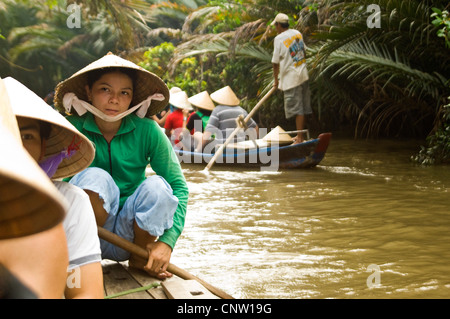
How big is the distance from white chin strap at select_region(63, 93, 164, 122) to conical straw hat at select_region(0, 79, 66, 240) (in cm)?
202

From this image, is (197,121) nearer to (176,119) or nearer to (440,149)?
(176,119)

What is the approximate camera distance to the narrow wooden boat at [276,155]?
6.85 m

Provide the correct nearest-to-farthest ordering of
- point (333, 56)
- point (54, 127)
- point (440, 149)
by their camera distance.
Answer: point (54, 127) < point (440, 149) < point (333, 56)

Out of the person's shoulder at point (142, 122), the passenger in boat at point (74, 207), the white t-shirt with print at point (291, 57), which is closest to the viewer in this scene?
the passenger in boat at point (74, 207)

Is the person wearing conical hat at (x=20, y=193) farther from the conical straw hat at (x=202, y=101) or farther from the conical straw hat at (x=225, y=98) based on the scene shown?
the conical straw hat at (x=202, y=101)

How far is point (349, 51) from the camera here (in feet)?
25.0

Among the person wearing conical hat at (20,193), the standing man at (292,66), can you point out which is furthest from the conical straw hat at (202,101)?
the person wearing conical hat at (20,193)

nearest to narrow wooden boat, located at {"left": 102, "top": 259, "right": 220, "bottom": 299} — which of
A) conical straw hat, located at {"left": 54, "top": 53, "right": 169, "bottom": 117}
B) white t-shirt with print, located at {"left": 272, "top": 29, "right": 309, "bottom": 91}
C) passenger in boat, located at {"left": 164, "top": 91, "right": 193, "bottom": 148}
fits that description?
conical straw hat, located at {"left": 54, "top": 53, "right": 169, "bottom": 117}

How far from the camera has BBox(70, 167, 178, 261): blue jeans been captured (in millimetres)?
2332

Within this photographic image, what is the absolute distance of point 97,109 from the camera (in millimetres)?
2484

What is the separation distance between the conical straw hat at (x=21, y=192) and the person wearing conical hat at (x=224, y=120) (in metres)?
6.91

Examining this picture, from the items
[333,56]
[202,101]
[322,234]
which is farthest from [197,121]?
[322,234]

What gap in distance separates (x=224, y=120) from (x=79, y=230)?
19.6ft

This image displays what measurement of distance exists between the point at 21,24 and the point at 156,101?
1877 centimetres
